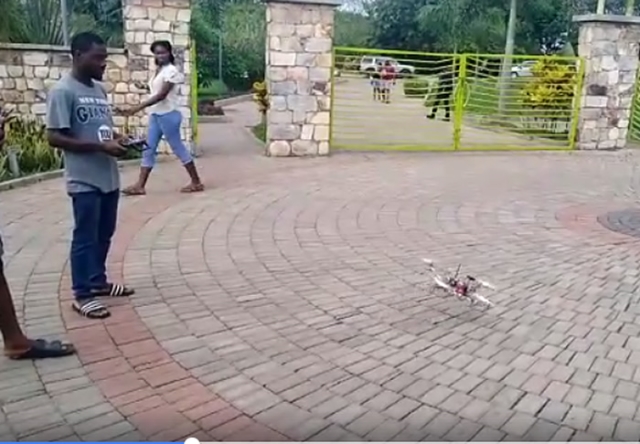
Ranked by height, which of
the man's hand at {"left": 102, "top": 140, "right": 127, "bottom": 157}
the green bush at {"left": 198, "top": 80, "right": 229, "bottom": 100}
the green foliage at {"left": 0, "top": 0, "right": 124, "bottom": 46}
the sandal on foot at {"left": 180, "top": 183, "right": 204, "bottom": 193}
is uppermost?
the green foliage at {"left": 0, "top": 0, "right": 124, "bottom": 46}

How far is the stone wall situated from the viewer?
884 centimetres

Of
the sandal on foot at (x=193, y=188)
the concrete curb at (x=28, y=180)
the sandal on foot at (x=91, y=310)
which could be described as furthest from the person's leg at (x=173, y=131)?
the sandal on foot at (x=91, y=310)

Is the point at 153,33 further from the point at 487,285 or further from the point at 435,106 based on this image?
the point at 435,106

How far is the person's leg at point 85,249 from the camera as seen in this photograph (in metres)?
3.69

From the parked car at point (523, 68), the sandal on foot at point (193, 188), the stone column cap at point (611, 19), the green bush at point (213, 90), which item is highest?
the stone column cap at point (611, 19)

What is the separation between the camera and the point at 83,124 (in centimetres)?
358

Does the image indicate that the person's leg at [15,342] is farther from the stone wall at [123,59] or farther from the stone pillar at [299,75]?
the stone pillar at [299,75]

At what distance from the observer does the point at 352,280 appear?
4.55 m

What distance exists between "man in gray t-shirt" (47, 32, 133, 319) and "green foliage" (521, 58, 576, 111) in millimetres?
9908

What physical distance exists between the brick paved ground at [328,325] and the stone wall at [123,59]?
2.79 meters

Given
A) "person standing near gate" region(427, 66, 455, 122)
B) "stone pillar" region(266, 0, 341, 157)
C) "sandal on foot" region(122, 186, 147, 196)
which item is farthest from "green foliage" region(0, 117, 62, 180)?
"person standing near gate" region(427, 66, 455, 122)

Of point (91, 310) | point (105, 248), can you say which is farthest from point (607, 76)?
point (91, 310)

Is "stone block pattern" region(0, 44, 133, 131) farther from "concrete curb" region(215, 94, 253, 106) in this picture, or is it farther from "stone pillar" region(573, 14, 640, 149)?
"concrete curb" region(215, 94, 253, 106)

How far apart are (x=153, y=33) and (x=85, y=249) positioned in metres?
5.93
